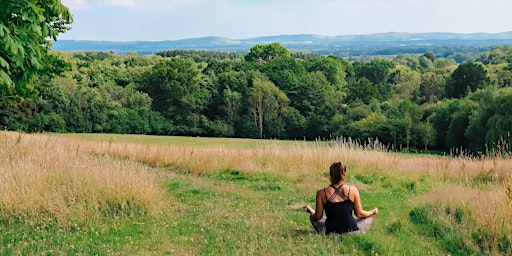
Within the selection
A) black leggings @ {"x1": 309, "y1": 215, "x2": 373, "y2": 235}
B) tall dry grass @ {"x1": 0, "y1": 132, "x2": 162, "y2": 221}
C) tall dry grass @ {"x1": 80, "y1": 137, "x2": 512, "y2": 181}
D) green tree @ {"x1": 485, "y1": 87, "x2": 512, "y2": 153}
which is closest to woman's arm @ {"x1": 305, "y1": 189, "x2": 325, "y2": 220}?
black leggings @ {"x1": 309, "y1": 215, "x2": 373, "y2": 235}

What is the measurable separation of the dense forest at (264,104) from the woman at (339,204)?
44.1 meters

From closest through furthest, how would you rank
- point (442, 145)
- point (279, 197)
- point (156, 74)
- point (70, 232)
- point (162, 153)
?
point (70, 232) < point (279, 197) < point (162, 153) < point (442, 145) < point (156, 74)

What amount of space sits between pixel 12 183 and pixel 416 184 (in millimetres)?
9451

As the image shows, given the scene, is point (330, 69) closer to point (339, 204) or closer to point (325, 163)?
point (325, 163)

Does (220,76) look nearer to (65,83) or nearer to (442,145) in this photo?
(65,83)

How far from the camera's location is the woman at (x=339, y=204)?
7.09m

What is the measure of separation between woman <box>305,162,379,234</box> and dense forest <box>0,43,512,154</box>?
4409 cm

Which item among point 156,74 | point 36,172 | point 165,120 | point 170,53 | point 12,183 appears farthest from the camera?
point 170,53

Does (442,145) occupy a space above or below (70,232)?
below

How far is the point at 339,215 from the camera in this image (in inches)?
A: 283

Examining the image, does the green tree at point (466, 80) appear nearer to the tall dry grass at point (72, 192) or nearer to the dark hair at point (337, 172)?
the tall dry grass at point (72, 192)

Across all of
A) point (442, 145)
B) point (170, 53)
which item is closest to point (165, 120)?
point (442, 145)

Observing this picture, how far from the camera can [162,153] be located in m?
17.4

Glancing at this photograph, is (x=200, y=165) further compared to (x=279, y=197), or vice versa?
(x=200, y=165)
